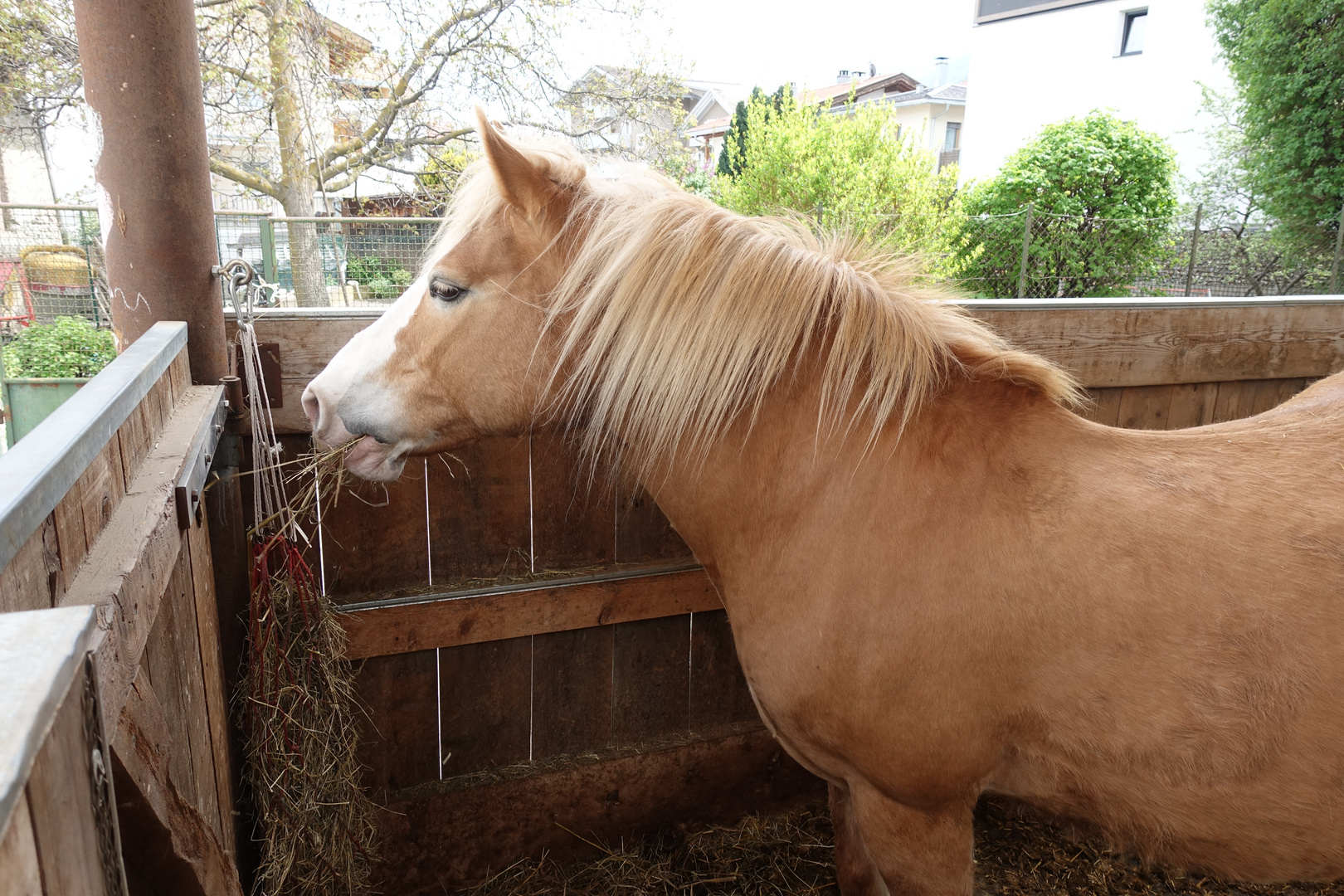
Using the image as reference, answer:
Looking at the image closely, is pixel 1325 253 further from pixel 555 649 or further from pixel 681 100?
pixel 555 649

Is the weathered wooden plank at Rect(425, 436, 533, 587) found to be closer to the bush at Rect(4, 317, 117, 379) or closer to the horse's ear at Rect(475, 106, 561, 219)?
the horse's ear at Rect(475, 106, 561, 219)

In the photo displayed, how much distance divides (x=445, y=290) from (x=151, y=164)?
602mm

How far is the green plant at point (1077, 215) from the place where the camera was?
9414 millimetres

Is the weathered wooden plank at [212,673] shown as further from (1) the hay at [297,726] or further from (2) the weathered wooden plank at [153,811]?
(2) the weathered wooden plank at [153,811]

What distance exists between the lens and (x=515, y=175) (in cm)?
150

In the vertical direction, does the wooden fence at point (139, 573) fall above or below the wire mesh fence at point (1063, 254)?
below

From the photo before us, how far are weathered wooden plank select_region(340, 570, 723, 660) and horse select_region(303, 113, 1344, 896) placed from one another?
2.01ft

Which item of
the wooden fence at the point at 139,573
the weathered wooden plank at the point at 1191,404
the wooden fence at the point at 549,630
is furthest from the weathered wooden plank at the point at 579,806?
the weathered wooden plank at the point at 1191,404

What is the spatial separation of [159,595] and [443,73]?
9642mm

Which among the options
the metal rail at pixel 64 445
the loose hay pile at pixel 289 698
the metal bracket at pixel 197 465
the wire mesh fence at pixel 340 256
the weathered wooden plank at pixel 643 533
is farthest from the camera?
the wire mesh fence at pixel 340 256

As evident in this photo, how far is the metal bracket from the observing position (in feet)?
3.80

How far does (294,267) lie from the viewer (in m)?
7.77

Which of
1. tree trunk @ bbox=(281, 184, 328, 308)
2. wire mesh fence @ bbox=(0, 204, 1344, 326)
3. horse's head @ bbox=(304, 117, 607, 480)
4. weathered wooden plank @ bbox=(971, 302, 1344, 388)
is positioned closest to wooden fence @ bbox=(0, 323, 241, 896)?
horse's head @ bbox=(304, 117, 607, 480)

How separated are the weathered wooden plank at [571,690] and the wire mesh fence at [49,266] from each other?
7125 mm
